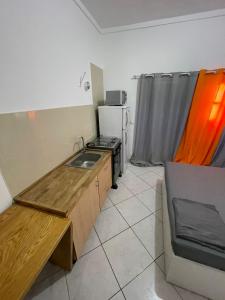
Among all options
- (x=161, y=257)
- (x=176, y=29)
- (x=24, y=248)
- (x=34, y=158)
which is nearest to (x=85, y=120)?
(x=34, y=158)

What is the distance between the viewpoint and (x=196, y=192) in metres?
1.70

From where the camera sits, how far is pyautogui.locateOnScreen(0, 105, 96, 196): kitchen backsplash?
113cm

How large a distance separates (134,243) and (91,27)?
3.40m

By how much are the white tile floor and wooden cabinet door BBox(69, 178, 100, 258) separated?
211 millimetres

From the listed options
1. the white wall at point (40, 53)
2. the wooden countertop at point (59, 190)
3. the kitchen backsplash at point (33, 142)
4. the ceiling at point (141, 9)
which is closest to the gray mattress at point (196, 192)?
the wooden countertop at point (59, 190)

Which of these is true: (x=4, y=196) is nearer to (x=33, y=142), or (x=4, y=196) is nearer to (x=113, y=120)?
(x=33, y=142)

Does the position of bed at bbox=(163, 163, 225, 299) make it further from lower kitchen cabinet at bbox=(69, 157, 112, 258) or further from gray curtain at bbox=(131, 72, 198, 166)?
gray curtain at bbox=(131, 72, 198, 166)

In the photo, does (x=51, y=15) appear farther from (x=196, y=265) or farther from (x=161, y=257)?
(x=161, y=257)

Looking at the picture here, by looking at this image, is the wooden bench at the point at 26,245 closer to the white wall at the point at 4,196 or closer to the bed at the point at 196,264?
the white wall at the point at 4,196

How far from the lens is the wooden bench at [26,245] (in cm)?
71

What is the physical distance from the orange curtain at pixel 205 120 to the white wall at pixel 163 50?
0.32 metres

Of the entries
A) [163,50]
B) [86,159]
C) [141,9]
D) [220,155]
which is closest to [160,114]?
[163,50]

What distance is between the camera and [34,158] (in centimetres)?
139

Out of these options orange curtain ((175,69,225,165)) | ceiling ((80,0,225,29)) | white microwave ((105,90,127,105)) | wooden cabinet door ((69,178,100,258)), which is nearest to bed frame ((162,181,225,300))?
wooden cabinet door ((69,178,100,258))
